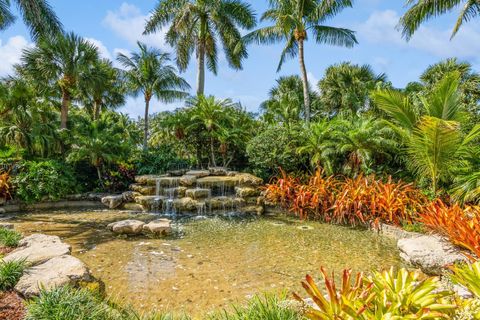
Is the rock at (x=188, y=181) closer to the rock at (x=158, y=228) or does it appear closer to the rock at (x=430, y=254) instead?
the rock at (x=158, y=228)

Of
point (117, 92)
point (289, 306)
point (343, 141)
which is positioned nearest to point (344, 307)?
point (289, 306)

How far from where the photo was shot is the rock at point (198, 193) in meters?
10.6

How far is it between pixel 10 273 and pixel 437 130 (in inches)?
329

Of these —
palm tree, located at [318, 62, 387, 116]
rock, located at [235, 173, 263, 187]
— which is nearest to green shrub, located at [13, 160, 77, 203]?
rock, located at [235, 173, 263, 187]

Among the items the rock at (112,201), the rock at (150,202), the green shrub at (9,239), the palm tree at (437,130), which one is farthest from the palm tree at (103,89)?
the palm tree at (437,130)

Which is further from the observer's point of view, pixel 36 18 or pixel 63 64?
pixel 63 64

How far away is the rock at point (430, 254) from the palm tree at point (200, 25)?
44.7ft

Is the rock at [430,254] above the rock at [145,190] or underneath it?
underneath

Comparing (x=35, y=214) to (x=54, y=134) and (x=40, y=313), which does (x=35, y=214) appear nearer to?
(x=54, y=134)

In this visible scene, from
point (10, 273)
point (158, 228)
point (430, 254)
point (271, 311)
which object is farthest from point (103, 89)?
point (271, 311)

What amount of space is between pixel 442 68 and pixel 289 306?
58.3 feet

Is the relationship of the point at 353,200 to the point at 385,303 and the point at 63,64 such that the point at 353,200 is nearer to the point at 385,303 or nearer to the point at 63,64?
the point at 385,303

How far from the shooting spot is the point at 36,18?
35.1 ft

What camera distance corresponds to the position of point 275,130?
39.4 feet
